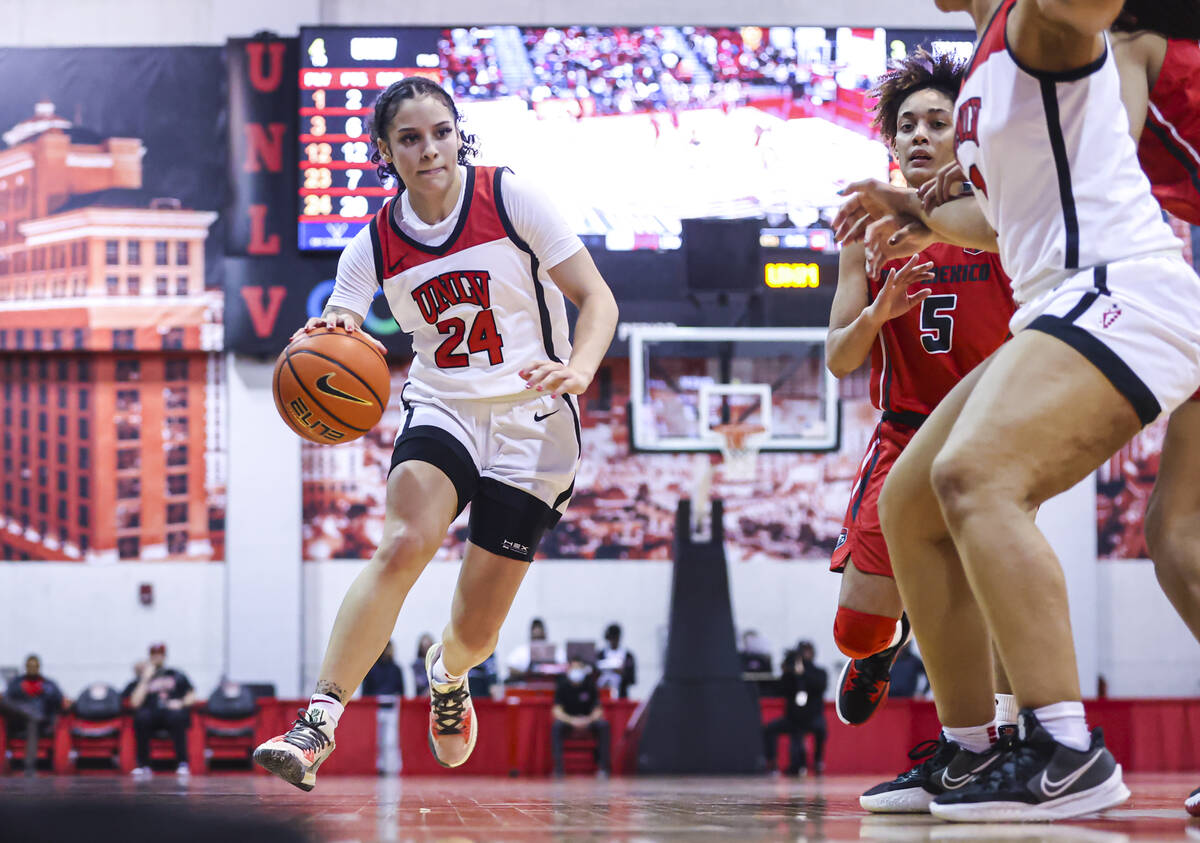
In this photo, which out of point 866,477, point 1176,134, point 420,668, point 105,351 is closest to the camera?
point 1176,134

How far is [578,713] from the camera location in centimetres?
1183

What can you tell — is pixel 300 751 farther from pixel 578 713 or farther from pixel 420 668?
pixel 420 668

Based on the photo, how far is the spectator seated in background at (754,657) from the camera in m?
13.4

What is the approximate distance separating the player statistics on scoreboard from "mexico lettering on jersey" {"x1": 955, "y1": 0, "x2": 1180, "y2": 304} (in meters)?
10.0

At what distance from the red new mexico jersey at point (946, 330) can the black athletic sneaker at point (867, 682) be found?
832 millimetres

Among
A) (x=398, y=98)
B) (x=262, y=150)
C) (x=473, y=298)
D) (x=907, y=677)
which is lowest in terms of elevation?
(x=907, y=677)

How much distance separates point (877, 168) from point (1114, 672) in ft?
22.3

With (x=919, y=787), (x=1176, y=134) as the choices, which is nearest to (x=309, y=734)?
(x=919, y=787)

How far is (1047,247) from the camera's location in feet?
8.04

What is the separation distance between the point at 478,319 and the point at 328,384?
524 millimetres

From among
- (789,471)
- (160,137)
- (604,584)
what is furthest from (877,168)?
(160,137)

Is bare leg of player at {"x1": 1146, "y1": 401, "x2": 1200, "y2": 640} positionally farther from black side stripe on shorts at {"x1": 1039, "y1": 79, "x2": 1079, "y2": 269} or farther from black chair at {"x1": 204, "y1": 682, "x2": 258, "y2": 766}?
black chair at {"x1": 204, "y1": 682, "x2": 258, "y2": 766}

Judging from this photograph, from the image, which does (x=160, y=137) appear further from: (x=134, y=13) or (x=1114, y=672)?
(x=1114, y=672)

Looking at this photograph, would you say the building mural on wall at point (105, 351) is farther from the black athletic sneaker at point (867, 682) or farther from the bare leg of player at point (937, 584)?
the bare leg of player at point (937, 584)
